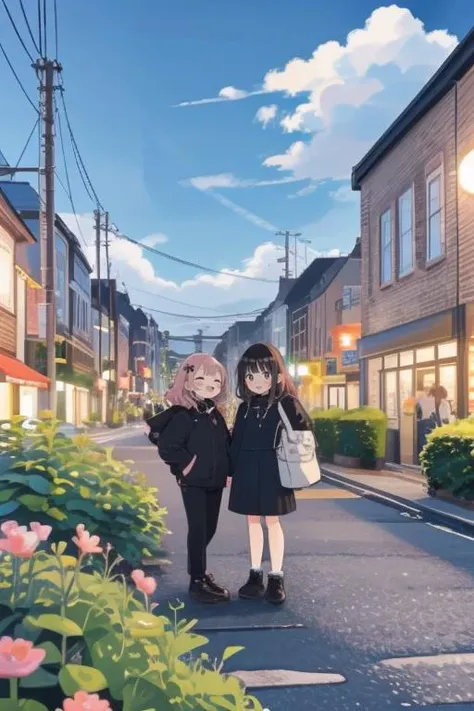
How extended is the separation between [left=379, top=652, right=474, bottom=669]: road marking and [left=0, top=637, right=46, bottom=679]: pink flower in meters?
3.65

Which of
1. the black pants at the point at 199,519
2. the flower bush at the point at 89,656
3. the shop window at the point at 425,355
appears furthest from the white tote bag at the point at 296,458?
the shop window at the point at 425,355

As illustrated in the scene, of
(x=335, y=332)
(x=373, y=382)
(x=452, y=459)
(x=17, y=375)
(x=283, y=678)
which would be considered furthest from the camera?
(x=335, y=332)

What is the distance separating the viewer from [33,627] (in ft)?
5.65

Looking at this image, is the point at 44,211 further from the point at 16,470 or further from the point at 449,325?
the point at 16,470

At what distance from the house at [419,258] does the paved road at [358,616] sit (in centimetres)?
697

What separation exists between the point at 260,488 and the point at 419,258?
1299 centimetres

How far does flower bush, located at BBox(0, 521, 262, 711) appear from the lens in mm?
1476

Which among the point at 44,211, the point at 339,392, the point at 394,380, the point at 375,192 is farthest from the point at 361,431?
the point at 339,392

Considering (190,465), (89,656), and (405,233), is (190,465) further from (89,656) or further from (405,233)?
(405,233)

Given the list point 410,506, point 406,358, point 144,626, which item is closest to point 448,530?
point 410,506

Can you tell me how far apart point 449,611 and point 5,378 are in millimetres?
15021

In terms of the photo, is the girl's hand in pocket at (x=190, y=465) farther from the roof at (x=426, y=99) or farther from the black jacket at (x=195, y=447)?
the roof at (x=426, y=99)

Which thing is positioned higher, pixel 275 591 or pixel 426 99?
pixel 426 99

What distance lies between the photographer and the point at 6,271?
925 inches
